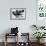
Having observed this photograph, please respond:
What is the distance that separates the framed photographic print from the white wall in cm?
14

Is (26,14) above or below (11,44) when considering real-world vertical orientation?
above

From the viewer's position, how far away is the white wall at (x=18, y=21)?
7.01 m

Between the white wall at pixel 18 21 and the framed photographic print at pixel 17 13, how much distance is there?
0.14 meters

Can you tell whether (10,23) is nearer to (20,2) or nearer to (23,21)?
(23,21)

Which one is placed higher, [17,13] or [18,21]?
[17,13]

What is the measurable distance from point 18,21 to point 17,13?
37 cm

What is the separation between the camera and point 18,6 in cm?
702

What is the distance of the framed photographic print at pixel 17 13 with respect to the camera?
7.01 m

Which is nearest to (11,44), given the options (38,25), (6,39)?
(6,39)

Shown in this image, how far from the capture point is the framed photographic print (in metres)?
7.01

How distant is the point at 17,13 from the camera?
23.0ft

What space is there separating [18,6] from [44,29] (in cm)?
160

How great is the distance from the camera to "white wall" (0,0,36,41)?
7.01 meters

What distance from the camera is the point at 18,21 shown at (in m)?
7.07
